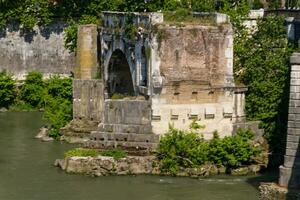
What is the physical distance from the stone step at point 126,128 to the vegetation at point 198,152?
0.77m

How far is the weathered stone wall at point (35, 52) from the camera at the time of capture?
138ft

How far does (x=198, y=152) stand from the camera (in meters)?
24.8

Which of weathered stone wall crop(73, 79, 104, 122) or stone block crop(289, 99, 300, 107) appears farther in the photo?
weathered stone wall crop(73, 79, 104, 122)

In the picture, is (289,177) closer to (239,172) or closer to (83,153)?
(239,172)

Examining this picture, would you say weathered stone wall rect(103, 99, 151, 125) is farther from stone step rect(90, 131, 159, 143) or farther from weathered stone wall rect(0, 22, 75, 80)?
weathered stone wall rect(0, 22, 75, 80)

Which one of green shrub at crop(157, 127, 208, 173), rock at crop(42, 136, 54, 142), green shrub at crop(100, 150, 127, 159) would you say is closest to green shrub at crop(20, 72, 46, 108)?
rock at crop(42, 136, 54, 142)

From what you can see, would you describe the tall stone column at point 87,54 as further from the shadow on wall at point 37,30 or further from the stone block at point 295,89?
the stone block at point 295,89

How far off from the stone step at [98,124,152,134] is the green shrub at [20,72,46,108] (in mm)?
13485

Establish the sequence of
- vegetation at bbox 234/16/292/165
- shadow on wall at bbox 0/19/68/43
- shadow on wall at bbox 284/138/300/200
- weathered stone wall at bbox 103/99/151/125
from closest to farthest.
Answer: shadow on wall at bbox 284/138/300/200 → vegetation at bbox 234/16/292/165 → weathered stone wall at bbox 103/99/151/125 → shadow on wall at bbox 0/19/68/43

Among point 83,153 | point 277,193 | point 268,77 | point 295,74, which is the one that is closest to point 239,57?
point 268,77

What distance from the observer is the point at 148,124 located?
25.9 m

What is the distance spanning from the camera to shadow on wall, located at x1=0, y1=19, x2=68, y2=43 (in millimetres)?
42094

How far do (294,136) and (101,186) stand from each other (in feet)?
18.9

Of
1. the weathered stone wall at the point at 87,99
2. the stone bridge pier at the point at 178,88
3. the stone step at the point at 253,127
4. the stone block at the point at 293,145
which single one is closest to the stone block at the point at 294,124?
the stone block at the point at 293,145
